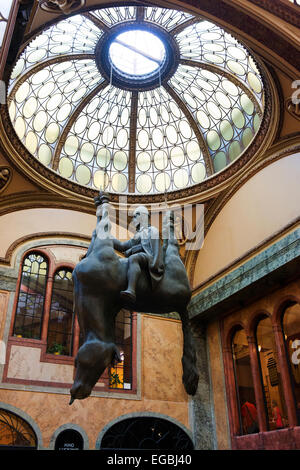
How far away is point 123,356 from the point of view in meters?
13.0

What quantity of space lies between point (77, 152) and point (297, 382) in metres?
9.34

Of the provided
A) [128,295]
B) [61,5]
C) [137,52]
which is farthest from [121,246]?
[137,52]

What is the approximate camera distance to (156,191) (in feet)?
49.2

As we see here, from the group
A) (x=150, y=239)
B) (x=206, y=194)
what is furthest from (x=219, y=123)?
(x=150, y=239)

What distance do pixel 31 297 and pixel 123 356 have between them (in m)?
3.15

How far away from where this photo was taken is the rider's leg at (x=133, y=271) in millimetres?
4309

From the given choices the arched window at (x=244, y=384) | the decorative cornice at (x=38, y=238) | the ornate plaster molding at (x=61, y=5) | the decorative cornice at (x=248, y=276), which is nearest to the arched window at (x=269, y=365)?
the arched window at (x=244, y=384)

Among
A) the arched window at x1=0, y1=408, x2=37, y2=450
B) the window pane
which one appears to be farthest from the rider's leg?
the window pane

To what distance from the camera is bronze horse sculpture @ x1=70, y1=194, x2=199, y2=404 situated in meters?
4.29

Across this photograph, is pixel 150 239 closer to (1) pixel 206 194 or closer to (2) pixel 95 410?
(2) pixel 95 410

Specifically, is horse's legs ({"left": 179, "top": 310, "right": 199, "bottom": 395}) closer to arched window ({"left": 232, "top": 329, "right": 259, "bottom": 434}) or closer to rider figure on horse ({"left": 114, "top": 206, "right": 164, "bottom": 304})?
rider figure on horse ({"left": 114, "top": 206, "right": 164, "bottom": 304})

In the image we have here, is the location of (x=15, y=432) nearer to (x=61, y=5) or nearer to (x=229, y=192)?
(x=229, y=192)

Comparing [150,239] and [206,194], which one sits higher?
[206,194]

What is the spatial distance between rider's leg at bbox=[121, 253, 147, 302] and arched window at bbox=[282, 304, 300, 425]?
746cm
